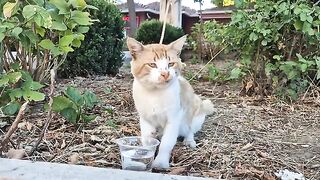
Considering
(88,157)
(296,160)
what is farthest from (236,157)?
(88,157)

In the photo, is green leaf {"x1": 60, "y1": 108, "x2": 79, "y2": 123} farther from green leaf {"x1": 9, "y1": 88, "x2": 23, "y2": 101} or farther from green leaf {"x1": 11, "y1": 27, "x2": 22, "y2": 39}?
green leaf {"x1": 11, "y1": 27, "x2": 22, "y2": 39}

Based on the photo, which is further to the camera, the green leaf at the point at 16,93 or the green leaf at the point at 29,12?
the green leaf at the point at 16,93

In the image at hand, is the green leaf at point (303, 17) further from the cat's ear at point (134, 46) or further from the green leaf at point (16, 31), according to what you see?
the green leaf at point (16, 31)

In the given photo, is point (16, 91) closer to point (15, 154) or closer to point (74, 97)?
point (15, 154)

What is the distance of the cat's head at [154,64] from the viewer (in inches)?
79.6

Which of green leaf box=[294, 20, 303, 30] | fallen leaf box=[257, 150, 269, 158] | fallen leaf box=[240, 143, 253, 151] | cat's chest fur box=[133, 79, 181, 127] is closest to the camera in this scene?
cat's chest fur box=[133, 79, 181, 127]

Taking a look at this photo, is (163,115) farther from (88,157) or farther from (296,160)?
(296,160)

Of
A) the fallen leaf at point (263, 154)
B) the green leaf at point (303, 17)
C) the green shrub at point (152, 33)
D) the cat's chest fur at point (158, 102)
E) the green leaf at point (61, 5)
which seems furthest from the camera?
the green shrub at point (152, 33)

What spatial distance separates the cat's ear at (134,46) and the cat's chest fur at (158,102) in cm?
17

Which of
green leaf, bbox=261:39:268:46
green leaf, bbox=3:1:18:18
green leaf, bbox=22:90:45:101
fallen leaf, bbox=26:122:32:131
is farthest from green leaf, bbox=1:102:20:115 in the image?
green leaf, bbox=261:39:268:46

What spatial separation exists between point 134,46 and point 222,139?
0.90 m

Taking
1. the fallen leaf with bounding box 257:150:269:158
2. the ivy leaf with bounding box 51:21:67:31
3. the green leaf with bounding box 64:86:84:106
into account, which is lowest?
the fallen leaf with bounding box 257:150:269:158

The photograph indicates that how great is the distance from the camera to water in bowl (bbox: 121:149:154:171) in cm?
186

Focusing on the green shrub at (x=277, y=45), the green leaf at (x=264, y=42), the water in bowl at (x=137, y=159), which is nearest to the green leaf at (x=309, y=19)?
the green shrub at (x=277, y=45)
